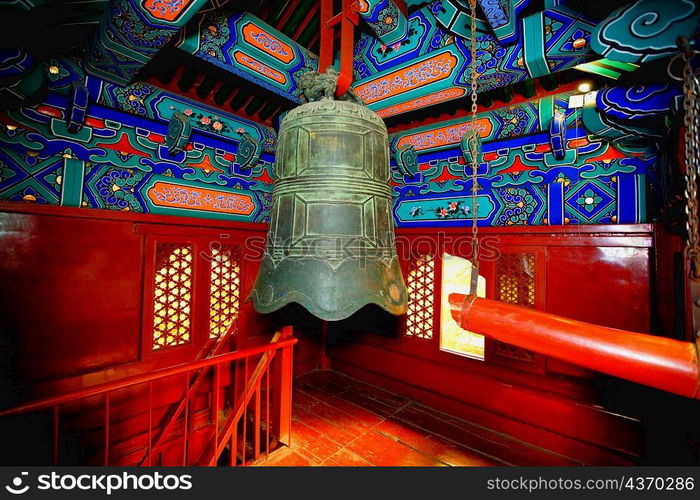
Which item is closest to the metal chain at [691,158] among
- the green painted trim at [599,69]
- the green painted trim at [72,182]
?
the green painted trim at [599,69]

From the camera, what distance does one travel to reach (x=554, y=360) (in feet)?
11.1

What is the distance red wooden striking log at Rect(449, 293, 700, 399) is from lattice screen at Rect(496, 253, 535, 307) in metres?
2.60

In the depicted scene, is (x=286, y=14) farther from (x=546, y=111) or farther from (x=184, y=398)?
(x=184, y=398)

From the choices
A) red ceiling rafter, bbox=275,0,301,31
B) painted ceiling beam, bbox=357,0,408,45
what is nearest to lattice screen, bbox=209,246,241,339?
red ceiling rafter, bbox=275,0,301,31

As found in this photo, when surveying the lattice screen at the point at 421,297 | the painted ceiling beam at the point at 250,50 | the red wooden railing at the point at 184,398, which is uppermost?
the painted ceiling beam at the point at 250,50

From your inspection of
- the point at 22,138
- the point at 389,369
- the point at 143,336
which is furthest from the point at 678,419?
the point at 22,138

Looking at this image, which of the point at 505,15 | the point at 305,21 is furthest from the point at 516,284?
the point at 305,21

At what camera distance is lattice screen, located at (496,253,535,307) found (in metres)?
3.54

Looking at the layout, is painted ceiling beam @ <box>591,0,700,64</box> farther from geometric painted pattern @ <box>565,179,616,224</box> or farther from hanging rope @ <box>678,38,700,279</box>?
geometric painted pattern @ <box>565,179,616,224</box>

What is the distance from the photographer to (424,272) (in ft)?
14.4

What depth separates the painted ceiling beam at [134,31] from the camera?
201 cm

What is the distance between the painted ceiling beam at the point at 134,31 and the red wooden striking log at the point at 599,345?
8.67 ft

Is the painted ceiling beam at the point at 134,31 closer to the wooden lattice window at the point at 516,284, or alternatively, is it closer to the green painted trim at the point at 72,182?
the green painted trim at the point at 72,182

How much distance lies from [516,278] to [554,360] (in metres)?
0.99
